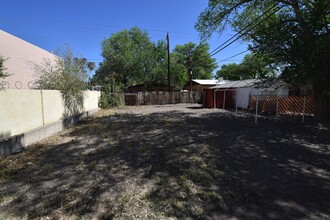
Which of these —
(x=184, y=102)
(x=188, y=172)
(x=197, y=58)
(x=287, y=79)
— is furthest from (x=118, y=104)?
(x=197, y=58)

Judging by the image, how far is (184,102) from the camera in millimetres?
26219

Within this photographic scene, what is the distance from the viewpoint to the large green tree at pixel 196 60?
144ft

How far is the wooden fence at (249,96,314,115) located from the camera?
41.0 ft

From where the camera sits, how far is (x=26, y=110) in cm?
656

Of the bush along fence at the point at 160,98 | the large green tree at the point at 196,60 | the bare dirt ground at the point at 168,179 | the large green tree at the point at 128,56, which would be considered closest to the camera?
the bare dirt ground at the point at 168,179

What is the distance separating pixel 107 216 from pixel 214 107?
644 inches

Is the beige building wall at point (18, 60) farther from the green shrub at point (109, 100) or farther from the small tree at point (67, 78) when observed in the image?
the green shrub at point (109, 100)

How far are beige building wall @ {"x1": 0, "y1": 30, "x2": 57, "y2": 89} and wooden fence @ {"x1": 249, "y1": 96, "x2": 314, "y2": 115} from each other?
13.0 metres

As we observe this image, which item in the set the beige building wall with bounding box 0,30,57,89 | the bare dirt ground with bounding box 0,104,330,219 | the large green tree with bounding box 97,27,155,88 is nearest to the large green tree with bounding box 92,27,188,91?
the large green tree with bounding box 97,27,155,88

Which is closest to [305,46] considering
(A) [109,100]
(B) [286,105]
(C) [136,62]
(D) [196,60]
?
(B) [286,105]

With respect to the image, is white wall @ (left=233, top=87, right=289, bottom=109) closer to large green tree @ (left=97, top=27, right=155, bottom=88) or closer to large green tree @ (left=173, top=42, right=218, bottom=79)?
large green tree @ (left=97, top=27, right=155, bottom=88)

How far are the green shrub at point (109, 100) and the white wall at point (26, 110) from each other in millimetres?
9903

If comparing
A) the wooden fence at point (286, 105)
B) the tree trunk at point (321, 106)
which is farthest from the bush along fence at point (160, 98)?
the tree trunk at point (321, 106)

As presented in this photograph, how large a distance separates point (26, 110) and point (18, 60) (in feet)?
16.1
